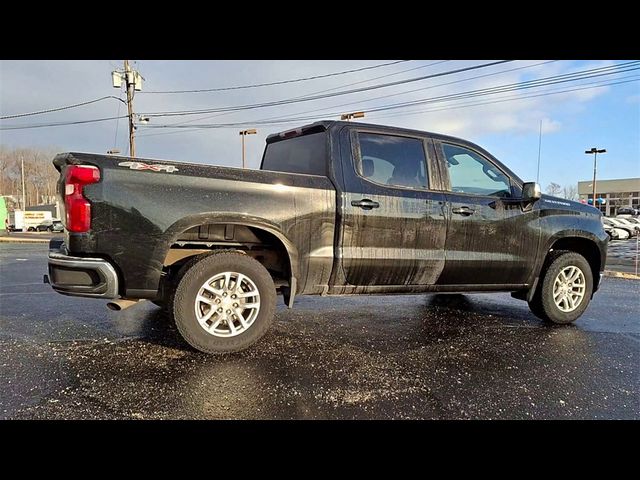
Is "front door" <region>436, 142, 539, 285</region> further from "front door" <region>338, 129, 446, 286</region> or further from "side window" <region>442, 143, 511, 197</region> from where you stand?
"front door" <region>338, 129, 446, 286</region>

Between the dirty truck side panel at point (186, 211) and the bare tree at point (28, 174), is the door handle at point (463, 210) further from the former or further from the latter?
the bare tree at point (28, 174)

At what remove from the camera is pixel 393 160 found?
4020 millimetres

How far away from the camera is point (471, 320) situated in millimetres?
4750

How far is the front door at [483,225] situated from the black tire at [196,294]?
181 cm

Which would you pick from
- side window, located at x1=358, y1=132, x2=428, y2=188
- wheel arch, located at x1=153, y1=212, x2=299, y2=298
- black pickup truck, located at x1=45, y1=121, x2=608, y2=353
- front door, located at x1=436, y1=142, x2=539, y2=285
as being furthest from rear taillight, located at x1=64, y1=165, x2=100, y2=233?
front door, located at x1=436, y1=142, x2=539, y2=285

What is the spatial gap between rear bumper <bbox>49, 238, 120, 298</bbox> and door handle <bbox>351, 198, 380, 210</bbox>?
79.1 inches

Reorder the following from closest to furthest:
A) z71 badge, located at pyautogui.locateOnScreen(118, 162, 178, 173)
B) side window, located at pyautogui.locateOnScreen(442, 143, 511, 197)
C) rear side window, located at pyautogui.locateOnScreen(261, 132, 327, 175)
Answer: z71 badge, located at pyautogui.locateOnScreen(118, 162, 178, 173)
rear side window, located at pyautogui.locateOnScreen(261, 132, 327, 175)
side window, located at pyautogui.locateOnScreen(442, 143, 511, 197)

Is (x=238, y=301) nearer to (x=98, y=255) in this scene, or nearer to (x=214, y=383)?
(x=214, y=383)

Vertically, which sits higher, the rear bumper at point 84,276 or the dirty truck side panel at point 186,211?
the dirty truck side panel at point 186,211

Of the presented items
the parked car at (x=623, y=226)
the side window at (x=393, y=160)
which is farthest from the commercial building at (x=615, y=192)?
the side window at (x=393, y=160)

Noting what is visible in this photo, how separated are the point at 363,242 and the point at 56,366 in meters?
2.61

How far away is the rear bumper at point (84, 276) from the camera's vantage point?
2984mm

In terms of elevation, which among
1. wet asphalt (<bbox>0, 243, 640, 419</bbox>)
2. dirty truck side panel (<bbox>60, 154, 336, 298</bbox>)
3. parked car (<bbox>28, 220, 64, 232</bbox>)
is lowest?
parked car (<bbox>28, 220, 64, 232</bbox>)

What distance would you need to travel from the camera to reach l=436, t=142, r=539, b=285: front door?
13.4 ft
